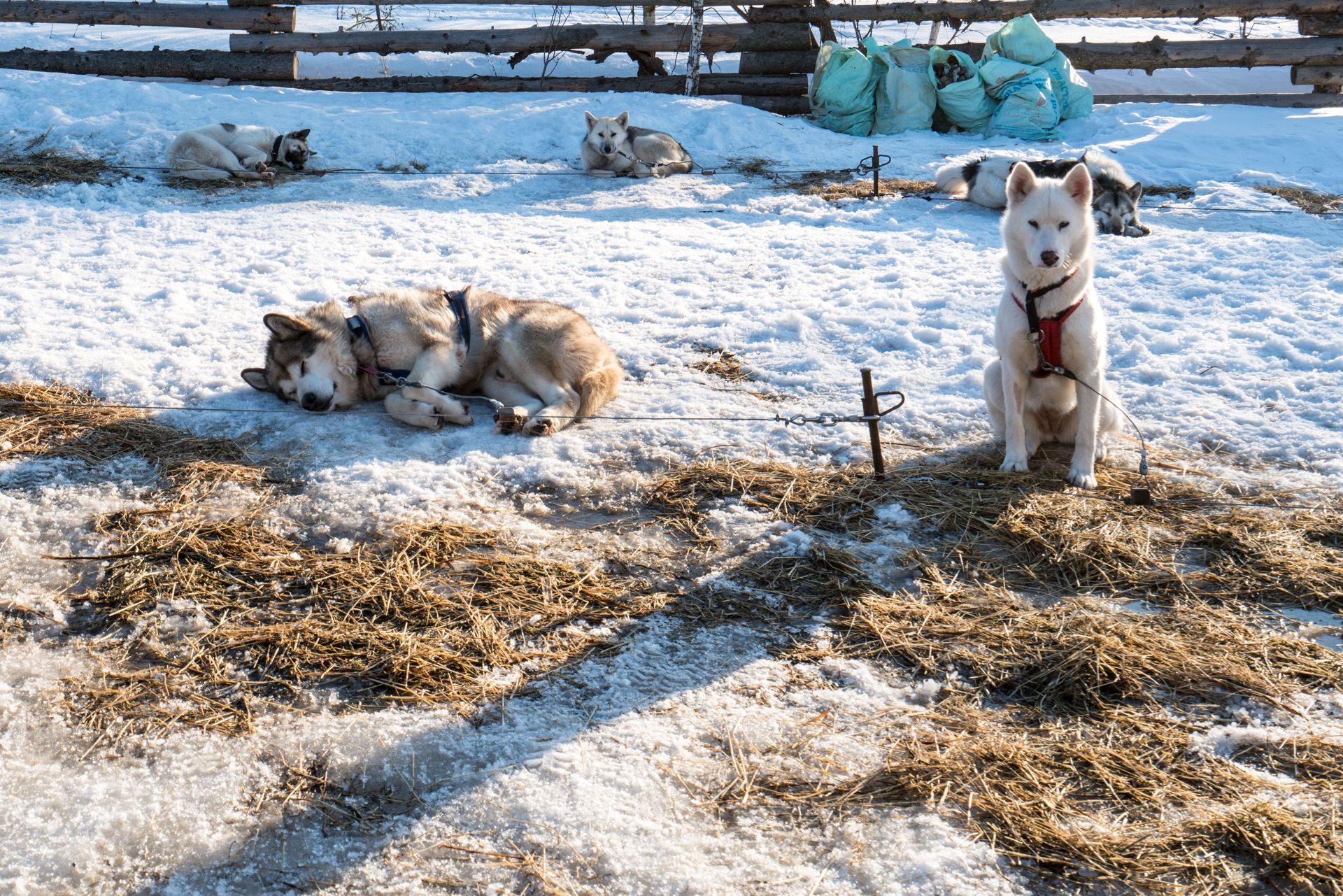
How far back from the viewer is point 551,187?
365 inches

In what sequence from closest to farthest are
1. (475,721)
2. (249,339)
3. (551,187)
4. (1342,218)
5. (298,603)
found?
(475,721) < (298,603) < (249,339) < (1342,218) < (551,187)

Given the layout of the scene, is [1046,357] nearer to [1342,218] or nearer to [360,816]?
[360,816]

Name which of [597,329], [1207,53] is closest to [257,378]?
[597,329]

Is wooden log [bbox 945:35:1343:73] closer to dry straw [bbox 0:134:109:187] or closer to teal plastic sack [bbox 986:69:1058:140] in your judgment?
teal plastic sack [bbox 986:69:1058:140]

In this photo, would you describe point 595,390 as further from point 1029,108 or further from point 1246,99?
point 1246,99

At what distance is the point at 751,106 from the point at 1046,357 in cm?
907

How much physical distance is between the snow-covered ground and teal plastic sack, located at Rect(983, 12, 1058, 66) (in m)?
1.13

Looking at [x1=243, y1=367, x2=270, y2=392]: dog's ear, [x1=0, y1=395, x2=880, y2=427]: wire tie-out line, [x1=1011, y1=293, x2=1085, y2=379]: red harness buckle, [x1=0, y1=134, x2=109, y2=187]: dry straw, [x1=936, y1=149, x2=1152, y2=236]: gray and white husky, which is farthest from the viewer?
[x1=0, y1=134, x2=109, y2=187]: dry straw

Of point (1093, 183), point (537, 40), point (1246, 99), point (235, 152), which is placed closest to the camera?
point (1093, 183)

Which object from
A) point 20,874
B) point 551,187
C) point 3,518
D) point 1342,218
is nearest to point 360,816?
point 20,874

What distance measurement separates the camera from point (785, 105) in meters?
12.1

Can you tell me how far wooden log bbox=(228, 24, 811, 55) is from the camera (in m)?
11.4

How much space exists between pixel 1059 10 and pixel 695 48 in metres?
4.86

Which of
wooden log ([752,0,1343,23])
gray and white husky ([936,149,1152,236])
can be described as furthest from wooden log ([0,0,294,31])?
gray and white husky ([936,149,1152,236])
